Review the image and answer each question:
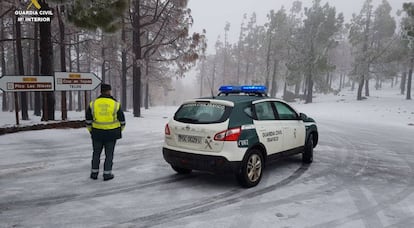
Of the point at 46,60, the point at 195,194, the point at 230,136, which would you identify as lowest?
the point at 195,194

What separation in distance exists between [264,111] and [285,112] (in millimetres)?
888

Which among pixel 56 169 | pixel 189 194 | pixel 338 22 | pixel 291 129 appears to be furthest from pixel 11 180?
pixel 338 22

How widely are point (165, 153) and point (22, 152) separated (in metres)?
4.60

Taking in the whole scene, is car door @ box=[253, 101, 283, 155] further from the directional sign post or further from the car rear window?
the directional sign post

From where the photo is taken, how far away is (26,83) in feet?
36.7

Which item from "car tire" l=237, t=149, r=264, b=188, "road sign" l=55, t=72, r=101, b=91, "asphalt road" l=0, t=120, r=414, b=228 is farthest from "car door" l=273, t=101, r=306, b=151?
"road sign" l=55, t=72, r=101, b=91

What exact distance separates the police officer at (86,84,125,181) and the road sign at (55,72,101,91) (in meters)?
7.14

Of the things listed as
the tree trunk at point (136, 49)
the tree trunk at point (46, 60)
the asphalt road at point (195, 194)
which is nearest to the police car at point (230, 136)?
the asphalt road at point (195, 194)

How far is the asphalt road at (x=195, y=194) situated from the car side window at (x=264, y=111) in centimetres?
131

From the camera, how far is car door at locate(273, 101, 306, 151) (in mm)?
6652

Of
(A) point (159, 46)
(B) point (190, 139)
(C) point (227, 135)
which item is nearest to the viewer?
(C) point (227, 135)

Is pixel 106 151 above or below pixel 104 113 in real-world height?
below

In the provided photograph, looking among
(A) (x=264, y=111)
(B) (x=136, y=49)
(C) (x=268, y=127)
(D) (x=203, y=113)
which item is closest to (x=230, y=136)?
(D) (x=203, y=113)

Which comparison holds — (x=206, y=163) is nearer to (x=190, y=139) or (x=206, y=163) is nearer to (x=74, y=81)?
(x=190, y=139)
